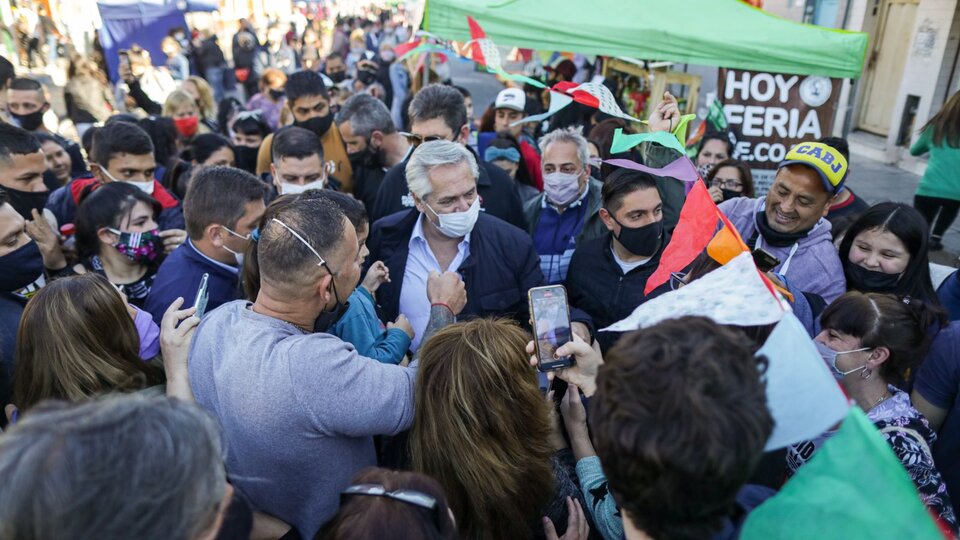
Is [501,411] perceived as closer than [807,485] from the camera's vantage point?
No

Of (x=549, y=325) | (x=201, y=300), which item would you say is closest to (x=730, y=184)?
(x=549, y=325)

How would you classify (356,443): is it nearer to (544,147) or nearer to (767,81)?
(544,147)

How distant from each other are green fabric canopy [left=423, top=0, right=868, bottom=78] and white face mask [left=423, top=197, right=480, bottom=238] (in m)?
2.92

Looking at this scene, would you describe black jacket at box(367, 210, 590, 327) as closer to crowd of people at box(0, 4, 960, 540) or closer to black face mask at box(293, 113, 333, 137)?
crowd of people at box(0, 4, 960, 540)

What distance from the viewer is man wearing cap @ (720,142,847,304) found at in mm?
2998

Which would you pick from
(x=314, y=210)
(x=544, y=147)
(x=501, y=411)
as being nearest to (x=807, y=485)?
(x=501, y=411)

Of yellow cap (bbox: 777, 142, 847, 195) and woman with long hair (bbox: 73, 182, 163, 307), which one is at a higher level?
yellow cap (bbox: 777, 142, 847, 195)

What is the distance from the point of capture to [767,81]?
5195 mm

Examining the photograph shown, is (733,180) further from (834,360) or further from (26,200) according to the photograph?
(26,200)

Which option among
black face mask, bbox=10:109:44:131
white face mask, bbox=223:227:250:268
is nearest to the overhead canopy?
black face mask, bbox=10:109:44:131

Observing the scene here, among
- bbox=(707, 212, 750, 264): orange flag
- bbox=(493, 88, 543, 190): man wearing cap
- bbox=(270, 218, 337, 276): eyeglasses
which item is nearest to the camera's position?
bbox=(707, 212, 750, 264): orange flag

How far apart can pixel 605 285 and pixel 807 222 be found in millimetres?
1080

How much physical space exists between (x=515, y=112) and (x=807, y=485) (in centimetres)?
557

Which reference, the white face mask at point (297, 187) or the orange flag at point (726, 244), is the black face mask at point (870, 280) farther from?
the white face mask at point (297, 187)
